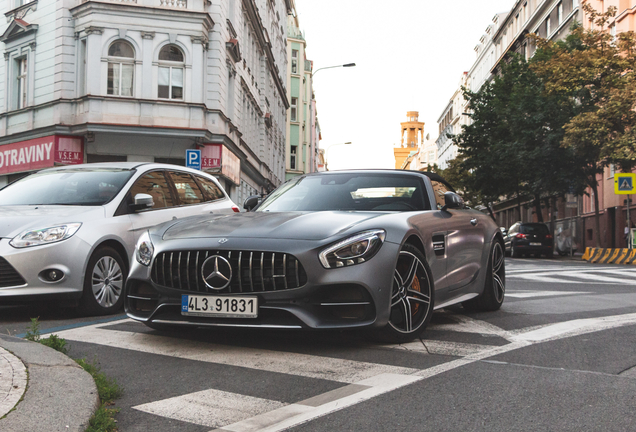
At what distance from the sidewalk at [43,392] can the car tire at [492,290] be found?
4371 millimetres

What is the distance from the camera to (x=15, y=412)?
10.2ft

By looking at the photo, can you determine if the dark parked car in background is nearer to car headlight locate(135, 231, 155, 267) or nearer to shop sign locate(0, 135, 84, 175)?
shop sign locate(0, 135, 84, 175)

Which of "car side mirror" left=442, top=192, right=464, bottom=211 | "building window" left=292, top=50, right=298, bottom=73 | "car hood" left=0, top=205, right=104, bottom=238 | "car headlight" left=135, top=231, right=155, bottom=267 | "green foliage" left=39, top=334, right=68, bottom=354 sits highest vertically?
"building window" left=292, top=50, right=298, bottom=73

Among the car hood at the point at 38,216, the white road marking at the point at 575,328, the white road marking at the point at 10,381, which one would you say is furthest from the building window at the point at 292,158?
the white road marking at the point at 10,381

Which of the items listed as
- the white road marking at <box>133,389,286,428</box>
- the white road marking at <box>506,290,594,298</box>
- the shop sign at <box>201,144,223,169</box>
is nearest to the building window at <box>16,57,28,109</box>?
the shop sign at <box>201,144,223,169</box>

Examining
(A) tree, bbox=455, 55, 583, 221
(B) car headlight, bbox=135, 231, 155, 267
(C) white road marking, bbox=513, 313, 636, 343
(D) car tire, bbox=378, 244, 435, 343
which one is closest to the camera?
(D) car tire, bbox=378, 244, 435, 343

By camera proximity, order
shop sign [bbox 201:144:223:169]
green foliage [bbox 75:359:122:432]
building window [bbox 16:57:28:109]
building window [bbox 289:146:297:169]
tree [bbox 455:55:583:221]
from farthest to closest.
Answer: building window [bbox 289:146:297:169] < tree [bbox 455:55:583:221] < building window [bbox 16:57:28:109] < shop sign [bbox 201:144:223:169] < green foliage [bbox 75:359:122:432]

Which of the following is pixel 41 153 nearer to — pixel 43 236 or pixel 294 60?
pixel 43 236

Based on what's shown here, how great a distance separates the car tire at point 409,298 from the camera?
5.15m

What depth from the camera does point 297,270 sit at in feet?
15.6

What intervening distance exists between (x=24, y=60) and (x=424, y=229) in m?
27.7

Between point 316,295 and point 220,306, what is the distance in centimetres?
64

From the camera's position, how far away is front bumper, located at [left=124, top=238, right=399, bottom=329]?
15.5 feet

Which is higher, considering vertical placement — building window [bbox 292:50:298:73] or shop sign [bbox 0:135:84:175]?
building window [bbox 292:50:298:73]
